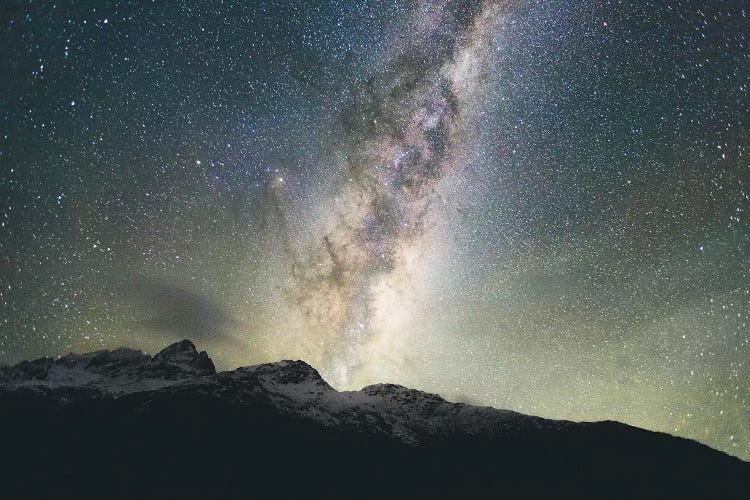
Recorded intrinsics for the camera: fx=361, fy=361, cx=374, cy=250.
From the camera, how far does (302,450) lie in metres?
52.8

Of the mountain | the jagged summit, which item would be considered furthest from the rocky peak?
the mountain

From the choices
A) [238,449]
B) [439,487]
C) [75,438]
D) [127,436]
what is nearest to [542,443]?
[439,487]

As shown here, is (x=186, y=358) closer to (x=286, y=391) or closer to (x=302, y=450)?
(x=286, y=391)

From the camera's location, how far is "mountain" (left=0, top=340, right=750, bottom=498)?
46.8m

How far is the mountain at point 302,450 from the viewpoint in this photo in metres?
46.8

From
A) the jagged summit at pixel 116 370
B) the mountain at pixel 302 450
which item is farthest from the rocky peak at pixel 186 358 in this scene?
the mountain at pixel 302 450

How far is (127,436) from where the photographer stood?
2052 inches

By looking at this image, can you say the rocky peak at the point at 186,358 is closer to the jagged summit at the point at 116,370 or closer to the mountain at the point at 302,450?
the jagged summit at the point at 116,370

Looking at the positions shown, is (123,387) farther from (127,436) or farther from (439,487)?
(439,487)

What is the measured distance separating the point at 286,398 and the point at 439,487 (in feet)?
87.1

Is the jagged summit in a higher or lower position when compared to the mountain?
higher

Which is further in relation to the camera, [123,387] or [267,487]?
[123,387]

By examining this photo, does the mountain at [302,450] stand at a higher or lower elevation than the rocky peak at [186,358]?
lower

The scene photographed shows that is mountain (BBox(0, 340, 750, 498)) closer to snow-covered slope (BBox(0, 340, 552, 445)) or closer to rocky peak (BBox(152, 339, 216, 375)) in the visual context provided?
snow-covered slope (BBox(0, 340, 552, 445))
